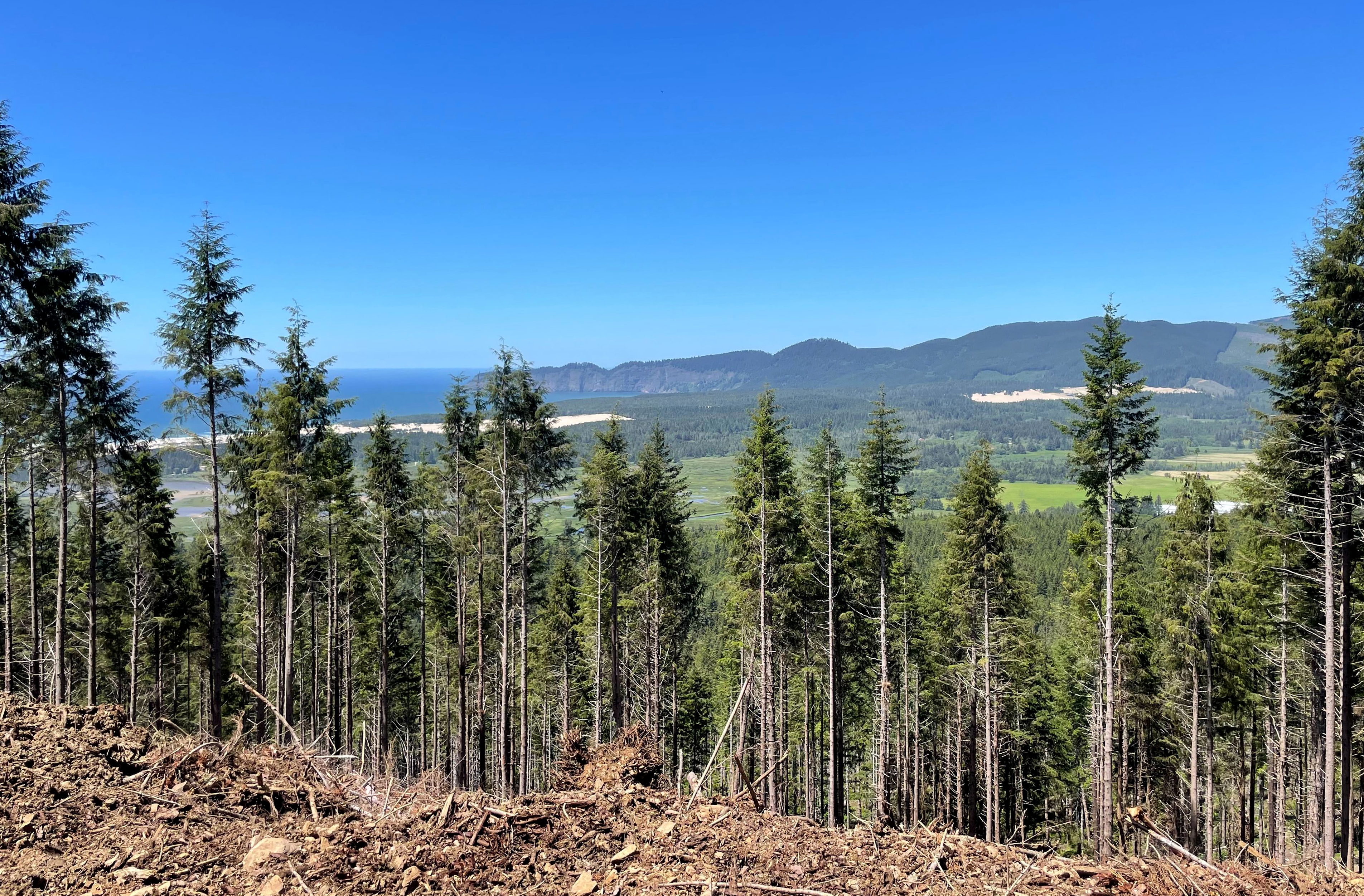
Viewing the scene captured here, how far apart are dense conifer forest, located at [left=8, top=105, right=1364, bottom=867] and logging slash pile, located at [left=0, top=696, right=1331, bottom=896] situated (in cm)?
643

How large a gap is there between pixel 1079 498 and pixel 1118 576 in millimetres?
144141

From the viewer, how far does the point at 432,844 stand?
4270mm

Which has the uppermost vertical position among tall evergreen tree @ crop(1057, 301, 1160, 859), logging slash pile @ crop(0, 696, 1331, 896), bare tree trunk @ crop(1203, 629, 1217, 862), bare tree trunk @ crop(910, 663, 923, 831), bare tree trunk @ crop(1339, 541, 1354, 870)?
tall evergreen tree @ crop(1057, 301, 1160, 859)

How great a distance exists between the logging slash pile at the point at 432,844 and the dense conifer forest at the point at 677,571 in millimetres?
6431

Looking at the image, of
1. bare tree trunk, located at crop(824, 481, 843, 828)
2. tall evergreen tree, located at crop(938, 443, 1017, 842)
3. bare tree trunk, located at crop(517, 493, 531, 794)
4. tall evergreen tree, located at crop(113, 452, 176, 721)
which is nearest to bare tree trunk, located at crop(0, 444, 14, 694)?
tall evergreen tree, located at crop(113, 452, 176, 721)

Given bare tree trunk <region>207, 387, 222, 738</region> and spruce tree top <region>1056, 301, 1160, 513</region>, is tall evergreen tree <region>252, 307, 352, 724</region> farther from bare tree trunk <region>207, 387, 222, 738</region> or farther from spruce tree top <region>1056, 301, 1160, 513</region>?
spruce tree top <region>1056, 301, 1160, 513</region>

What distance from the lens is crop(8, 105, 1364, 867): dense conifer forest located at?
12648 millimetres

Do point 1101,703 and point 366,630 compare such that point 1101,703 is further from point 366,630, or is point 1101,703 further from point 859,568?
point 366,630

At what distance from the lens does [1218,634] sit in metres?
17.7

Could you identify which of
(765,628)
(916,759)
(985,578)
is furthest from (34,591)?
(916,759)

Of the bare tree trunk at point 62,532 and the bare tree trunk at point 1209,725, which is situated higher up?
the bare tree trunk at point 62,532

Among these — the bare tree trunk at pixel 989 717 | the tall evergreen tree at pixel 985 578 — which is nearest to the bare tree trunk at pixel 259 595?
the tall evergreen tree at pixel 985 578

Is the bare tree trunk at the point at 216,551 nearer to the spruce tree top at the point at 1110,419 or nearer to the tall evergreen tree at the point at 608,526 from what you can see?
the tall evergreen tree at the point at 608,526

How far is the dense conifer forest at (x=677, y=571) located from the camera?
12648mm
